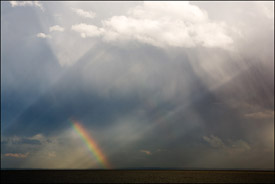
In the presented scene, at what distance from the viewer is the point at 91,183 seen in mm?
71312

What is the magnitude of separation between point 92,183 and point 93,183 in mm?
307

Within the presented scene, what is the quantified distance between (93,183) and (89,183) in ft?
3.35

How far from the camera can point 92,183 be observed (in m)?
71.6

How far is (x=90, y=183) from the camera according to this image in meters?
71.3

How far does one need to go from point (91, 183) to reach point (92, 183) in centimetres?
34

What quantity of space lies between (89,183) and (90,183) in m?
0.28

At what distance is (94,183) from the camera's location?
71312 millimetres

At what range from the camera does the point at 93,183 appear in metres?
71.4

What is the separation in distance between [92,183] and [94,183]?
614 mm

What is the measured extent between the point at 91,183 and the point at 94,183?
2.53 ft
